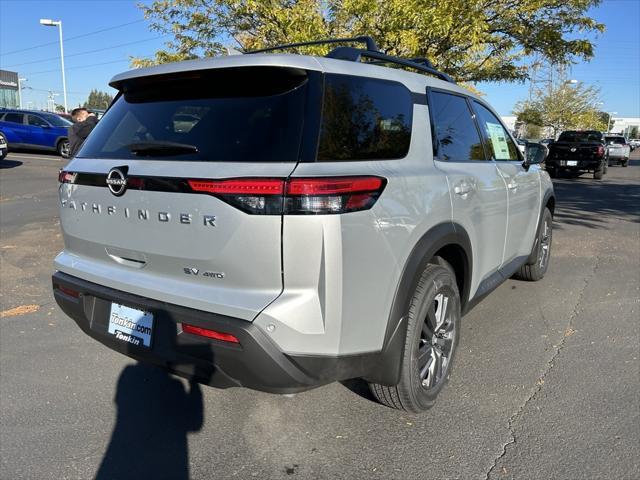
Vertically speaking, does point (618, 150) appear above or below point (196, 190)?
above

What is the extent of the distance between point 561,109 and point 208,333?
47.0 metres

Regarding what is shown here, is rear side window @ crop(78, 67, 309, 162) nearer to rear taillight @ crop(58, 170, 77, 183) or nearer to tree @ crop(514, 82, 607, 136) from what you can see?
rear taillight @ crop(58, 170, 77, 183)

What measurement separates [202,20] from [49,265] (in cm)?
546

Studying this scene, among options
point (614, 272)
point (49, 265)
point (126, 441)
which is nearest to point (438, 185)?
point (126, 441)

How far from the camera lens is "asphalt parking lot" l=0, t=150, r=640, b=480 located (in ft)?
8.23

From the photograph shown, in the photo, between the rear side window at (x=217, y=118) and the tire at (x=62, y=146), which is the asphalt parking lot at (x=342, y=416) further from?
the tire at (x=62, y=146)

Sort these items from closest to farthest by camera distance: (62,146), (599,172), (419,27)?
(419,27)
(599,172)
(62,146)

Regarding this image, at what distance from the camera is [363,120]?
7.87ft

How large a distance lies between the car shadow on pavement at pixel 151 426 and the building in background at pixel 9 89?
5470cm

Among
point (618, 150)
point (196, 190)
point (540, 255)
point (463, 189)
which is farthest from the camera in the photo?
point (618, 150)

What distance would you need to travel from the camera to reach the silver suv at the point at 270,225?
210 cm

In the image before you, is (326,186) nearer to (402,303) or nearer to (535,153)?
(402,303)

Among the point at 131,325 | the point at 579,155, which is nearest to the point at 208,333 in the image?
the point at 131,325

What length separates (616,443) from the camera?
8.72 ft
